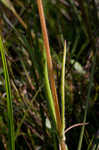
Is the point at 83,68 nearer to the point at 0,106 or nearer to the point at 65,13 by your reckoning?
the point at 0,106

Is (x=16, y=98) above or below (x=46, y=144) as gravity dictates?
above

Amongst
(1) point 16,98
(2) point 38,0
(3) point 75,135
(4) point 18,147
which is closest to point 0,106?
(1) point 16,98

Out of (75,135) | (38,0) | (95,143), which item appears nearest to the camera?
(38,0)

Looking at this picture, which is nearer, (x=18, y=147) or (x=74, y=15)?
(x=18, y=147)

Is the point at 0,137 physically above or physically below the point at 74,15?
below

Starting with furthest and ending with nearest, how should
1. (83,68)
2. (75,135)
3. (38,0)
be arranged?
1. (83,68)
2. (75,135)
3. (38,0)

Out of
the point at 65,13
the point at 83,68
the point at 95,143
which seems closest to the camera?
the point at 95,143

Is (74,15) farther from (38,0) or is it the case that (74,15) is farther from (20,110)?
(38,0)

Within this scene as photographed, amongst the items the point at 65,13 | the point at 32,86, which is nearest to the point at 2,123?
the point at 32,86

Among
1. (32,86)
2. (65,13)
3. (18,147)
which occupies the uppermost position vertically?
(65,13)

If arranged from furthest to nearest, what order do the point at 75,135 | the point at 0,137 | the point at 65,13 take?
the point at 65,13 → the point at 0,137 → the point at 75,135
